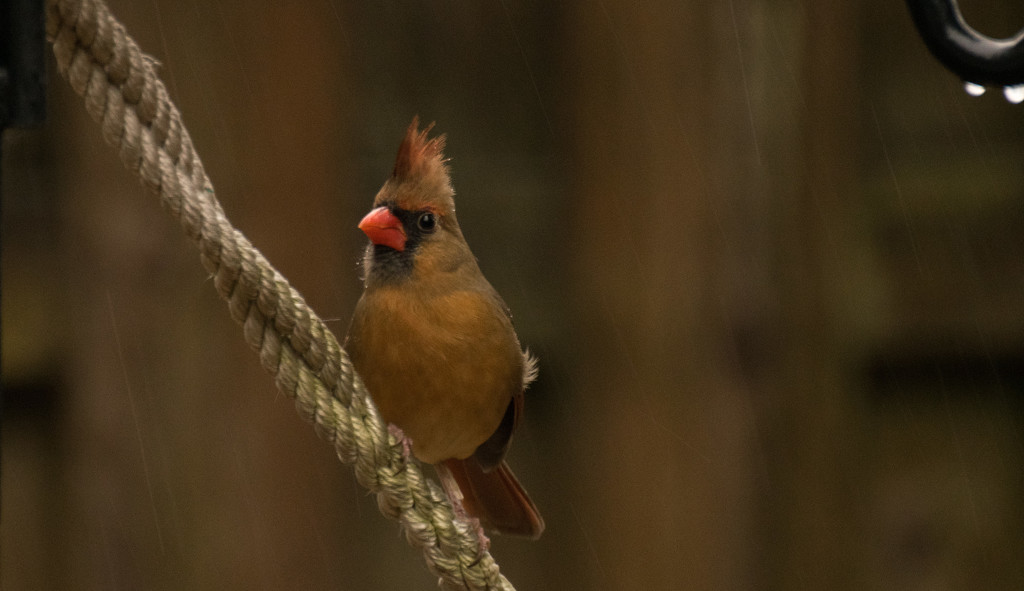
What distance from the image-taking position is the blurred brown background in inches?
78.4

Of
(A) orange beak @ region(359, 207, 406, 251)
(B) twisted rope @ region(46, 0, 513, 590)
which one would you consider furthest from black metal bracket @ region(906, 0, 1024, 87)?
(A) orange beak @ region(359, 207, 406, 251)

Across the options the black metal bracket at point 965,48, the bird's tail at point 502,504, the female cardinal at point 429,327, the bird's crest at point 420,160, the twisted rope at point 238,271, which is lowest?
the twisted rope at point 238,271

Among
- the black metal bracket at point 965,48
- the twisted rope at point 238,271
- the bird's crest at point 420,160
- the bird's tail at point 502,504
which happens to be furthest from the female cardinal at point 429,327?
the black metal bracket at point 965,48

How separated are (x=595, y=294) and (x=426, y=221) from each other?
26.2 inches

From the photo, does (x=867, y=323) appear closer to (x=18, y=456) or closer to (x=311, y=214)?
(x=311, y=214)

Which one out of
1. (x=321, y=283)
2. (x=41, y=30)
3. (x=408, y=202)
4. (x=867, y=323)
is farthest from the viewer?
(x=867, y=323)

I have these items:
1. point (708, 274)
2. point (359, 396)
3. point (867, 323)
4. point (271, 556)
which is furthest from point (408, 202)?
point (867, 323)

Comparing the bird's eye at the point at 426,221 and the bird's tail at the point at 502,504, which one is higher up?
the bird's eye at the point at 426,221

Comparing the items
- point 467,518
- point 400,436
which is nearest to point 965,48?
point 400,436

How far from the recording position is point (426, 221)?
1456 mm

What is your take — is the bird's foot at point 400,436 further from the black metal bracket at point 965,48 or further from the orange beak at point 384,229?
the black metal bracket at point 965,48

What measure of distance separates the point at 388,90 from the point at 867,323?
3.20ft

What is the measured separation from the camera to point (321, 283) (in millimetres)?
1974

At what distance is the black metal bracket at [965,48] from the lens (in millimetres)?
700
